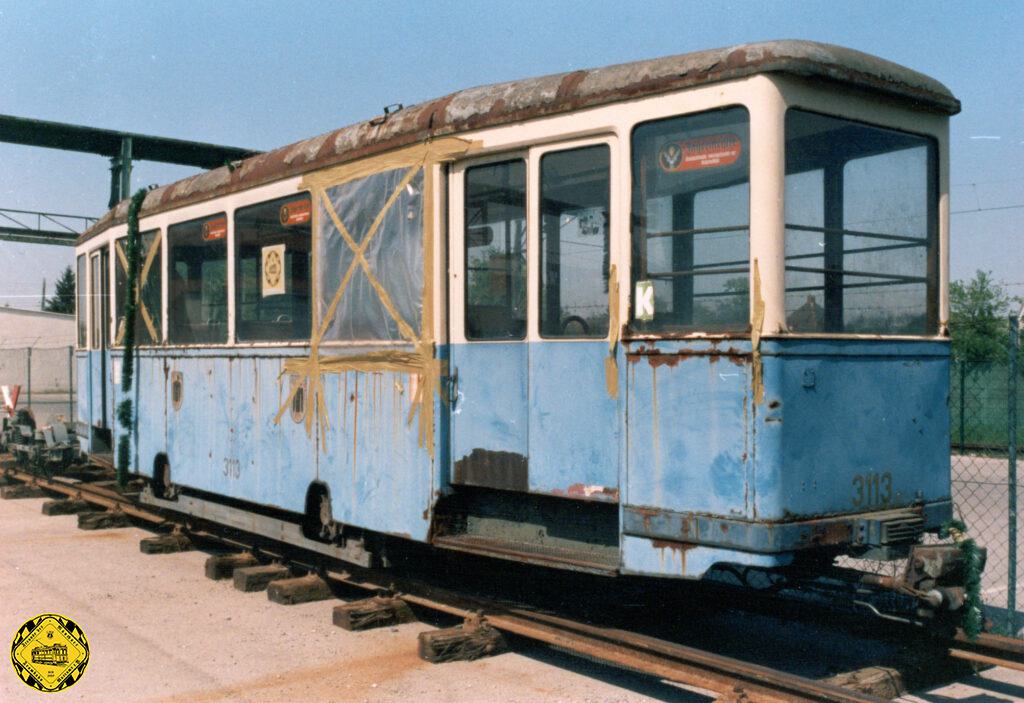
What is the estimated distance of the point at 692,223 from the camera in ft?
17.7

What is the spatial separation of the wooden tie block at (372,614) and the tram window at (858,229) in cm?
333

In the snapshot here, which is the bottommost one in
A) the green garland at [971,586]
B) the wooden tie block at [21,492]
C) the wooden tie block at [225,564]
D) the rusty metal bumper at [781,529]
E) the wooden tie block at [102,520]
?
the wooden tie block at [21,492]

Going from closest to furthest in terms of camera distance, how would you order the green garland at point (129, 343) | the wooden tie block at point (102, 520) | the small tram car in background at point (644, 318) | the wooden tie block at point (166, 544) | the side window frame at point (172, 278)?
the small tram car in background at point (644, 318) → the side window frame at point (172, 278) → the wooden tie block at point (166, 544) → the green garland at point (129, 343) → the wooden tie block at point (102, 520)

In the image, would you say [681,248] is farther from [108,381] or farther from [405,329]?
[108,381]

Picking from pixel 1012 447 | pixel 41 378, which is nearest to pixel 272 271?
pixel 1012 447

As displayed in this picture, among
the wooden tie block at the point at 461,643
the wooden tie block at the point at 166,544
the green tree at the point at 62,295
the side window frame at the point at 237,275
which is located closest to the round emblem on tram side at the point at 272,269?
the side window frame at the point at 237,275

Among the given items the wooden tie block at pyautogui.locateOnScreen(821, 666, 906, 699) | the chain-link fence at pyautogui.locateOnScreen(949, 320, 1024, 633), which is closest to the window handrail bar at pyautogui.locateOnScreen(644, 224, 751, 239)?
the chain-link fence at pyautogui.locateOnScreen(949, 320, 1024, 633)

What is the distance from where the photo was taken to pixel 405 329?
6.69m

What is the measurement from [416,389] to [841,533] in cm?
268

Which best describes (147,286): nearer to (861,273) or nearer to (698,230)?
(698,230)

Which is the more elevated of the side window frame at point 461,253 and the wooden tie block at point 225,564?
the side window frame at point 461,253

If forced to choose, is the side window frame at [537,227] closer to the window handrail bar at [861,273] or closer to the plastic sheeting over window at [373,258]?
the plastic sheeting over window at [373,258]

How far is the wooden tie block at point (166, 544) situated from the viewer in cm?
977

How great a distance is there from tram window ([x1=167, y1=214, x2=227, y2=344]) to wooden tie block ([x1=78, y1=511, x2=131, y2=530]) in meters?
2.66
